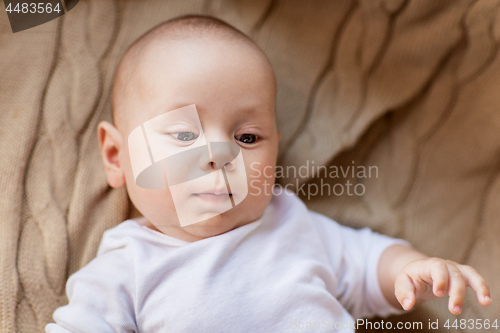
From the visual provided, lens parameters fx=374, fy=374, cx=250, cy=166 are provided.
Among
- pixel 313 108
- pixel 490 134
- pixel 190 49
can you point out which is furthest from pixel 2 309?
pixel 490 134

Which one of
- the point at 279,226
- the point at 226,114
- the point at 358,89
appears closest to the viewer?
the point at 226,114

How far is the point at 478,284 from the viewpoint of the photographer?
0.70 metres

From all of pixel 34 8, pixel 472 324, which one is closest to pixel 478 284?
pixel 472 324

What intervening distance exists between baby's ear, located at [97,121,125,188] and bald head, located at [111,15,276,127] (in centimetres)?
3

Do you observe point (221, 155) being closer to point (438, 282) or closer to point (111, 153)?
point (111, 153)

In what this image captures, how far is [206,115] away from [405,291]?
507mm

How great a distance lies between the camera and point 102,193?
925mm

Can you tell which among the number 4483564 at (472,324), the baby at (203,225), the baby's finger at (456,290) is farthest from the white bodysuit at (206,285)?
the number 4483564 at (472,324)

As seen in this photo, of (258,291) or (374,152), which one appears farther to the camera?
(374,152)

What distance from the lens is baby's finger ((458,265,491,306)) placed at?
67cm

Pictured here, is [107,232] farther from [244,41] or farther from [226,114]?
[244,41]

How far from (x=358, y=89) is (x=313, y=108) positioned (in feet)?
0.41

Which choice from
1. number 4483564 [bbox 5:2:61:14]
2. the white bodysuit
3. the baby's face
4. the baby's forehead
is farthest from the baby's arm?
number 4483564 [bbox 5:2:61:14]

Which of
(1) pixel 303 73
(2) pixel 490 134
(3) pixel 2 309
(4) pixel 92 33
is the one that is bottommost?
(3) pixel 2 309
